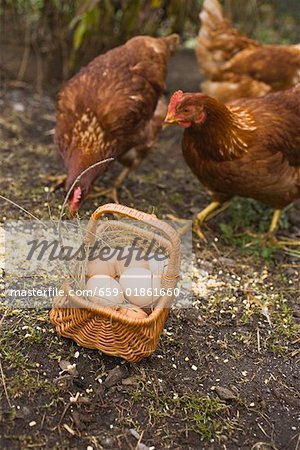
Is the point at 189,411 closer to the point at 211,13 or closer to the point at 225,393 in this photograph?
the point at 225,393

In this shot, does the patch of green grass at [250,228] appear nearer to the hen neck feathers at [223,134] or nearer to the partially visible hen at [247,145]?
the partially visible hen at [247,145]

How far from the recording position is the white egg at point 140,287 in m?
2.40

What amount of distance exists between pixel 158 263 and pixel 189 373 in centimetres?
51

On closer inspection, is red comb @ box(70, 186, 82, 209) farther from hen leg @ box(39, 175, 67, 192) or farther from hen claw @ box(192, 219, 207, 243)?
hen claw @ box(192, 219, 207, 243)

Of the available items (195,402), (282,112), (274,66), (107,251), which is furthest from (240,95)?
(195,402)

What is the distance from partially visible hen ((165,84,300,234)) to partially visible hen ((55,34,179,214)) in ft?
1.38

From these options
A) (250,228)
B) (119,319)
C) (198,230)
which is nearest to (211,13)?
(250,228)

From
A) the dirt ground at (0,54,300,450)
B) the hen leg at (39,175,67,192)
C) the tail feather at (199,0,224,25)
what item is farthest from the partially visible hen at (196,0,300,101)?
the hen leg at (39,175,67,192)

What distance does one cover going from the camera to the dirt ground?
2191 mm

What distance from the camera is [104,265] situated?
8.20 ft

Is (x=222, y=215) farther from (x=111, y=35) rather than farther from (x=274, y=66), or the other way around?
(x=111, y=35)

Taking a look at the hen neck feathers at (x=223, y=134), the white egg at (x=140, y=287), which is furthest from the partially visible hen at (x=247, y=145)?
the white egg at (x=140, y=287)

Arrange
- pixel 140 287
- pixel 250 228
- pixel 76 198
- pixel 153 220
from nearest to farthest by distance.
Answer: pixel 153 220
pixel 140 287
pixel 76 198
pixel 250 228

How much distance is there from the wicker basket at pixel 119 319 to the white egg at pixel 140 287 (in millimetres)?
62
